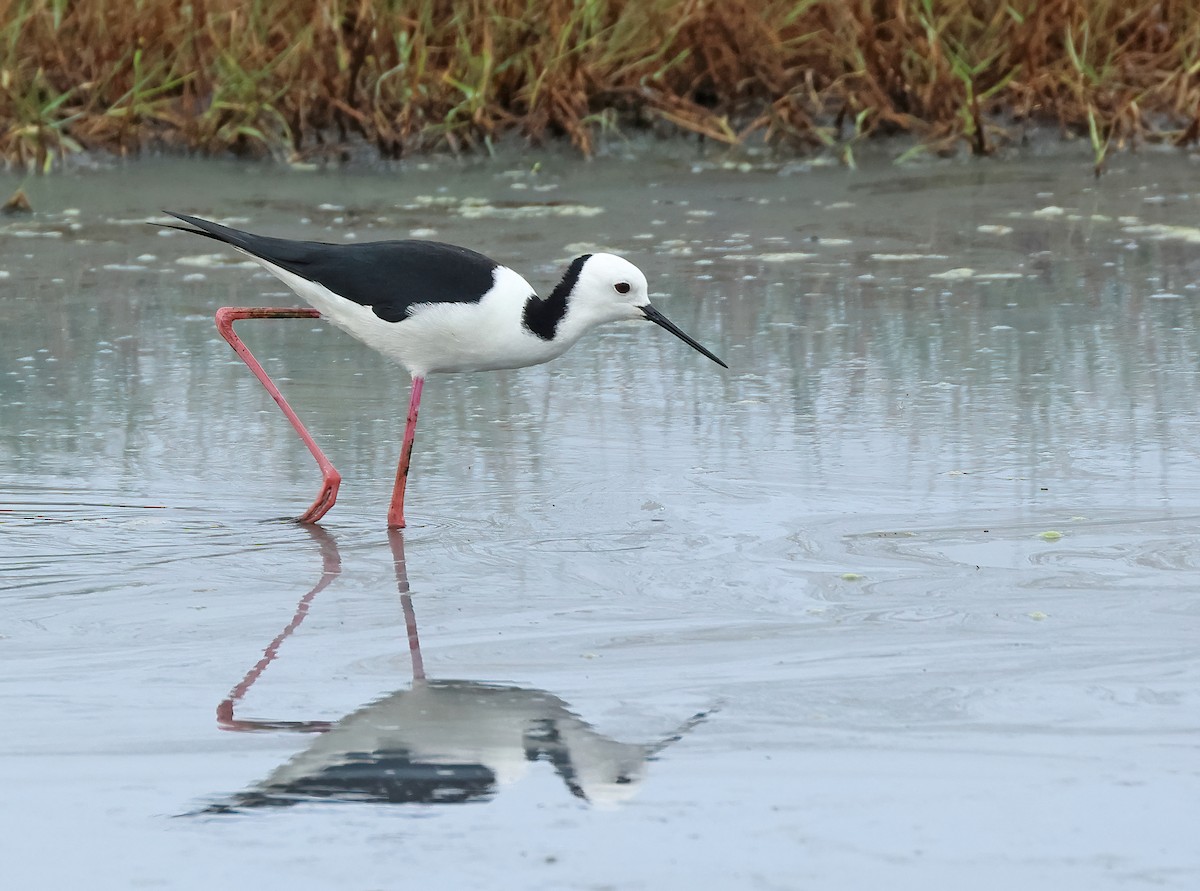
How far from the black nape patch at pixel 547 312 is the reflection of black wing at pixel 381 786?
1.94 m

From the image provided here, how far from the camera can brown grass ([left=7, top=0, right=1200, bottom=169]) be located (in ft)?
28.4

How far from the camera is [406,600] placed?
3.61 m

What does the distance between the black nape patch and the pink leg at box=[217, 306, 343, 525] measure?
0.56m

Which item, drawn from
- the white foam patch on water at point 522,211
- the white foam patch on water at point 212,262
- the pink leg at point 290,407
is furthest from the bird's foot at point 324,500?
the white foam patch on water at point 522,211

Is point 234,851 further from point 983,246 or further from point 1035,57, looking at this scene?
point 1035,57

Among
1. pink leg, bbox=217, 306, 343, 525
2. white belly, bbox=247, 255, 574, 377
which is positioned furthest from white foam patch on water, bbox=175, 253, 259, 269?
white belly, bbox=247, 255, 574, 377

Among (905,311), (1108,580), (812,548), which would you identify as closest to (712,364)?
(905,311)

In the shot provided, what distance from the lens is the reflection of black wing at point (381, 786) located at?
263 cm

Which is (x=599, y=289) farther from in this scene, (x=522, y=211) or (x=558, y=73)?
Result: (x=558, y=73)

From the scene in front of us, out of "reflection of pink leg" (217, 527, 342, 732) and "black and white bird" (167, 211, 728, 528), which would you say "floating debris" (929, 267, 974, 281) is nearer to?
"black and white bird" (167, 211, 728, 528)

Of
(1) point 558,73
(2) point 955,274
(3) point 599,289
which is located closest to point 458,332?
(3) point 599,289

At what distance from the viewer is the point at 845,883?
2.35 metres

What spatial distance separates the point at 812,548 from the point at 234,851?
1716 millimetres

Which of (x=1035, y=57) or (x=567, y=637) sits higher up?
(x=1035, y=57)
